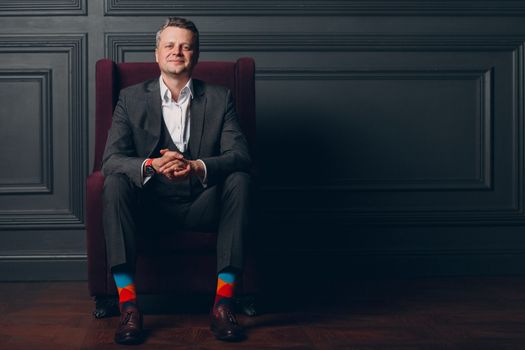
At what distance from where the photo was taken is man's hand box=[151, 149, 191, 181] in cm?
242

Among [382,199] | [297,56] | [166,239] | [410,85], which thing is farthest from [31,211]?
[410,85]

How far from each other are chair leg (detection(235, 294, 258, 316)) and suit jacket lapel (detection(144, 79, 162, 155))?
63cm

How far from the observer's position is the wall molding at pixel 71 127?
11.4 feet

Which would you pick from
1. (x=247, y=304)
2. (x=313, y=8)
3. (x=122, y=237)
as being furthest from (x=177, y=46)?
(x=313, y=8)

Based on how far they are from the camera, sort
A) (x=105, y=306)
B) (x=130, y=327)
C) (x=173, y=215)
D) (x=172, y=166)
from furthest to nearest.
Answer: (x=105, y=306), (x=173, y=215), (x=172, y=166), (x=130, y=327)

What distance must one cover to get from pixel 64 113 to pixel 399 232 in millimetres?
1692

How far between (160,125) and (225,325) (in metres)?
0.76

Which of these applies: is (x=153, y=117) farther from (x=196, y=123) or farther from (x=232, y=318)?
(x=232, y=318)

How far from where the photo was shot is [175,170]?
244 cm

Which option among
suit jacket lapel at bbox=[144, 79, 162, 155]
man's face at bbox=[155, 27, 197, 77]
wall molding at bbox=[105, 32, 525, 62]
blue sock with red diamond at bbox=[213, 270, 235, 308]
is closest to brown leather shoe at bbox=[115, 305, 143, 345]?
blue sock with red diamond at bbox=[213, 270, 235, 308]

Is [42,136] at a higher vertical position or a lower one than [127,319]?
higher

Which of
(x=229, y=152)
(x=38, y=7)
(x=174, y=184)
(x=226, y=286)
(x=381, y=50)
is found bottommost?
(x=226, y=286)

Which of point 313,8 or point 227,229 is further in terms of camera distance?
point 313,8

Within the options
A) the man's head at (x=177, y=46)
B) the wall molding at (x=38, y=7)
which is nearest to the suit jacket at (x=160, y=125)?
the man's head at (x=177, y=46)
